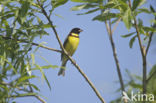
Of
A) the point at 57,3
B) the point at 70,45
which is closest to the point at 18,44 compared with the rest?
the point at 57,3

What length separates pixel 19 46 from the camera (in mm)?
2268

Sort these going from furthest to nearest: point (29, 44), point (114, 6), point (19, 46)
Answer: point (19, 46), point (29, 44), point (114, 6)

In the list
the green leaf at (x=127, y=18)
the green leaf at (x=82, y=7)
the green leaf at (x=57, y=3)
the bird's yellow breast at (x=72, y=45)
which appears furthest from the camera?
the bird's yellow breast at (x=72, y=45)

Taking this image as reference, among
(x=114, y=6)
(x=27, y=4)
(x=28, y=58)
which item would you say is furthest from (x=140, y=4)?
(x=28, y=58)

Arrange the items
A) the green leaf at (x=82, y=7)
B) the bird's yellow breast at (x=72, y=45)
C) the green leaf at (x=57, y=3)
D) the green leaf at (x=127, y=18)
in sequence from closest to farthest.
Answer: the green leaf at (x=127, y=18), the green leaf at (x=82, y=7), the green leaf at (x=57, y=3), the bird's yellow breast at (x=72, y=45)

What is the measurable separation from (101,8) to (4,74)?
827mm

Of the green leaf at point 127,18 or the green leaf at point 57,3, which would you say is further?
the green leaf at point 57,3

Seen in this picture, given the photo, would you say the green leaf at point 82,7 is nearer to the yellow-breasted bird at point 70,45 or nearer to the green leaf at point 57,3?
the green leaf at point 57,3

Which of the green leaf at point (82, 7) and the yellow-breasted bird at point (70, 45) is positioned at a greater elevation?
the green leaf at point (82, 7)

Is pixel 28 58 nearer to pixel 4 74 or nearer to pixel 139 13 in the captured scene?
pixel 4 74

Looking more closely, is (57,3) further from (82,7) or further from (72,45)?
(72,45)

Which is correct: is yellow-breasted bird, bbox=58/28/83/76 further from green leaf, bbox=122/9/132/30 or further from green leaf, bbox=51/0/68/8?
green leaf, bbox=122/9/132/30

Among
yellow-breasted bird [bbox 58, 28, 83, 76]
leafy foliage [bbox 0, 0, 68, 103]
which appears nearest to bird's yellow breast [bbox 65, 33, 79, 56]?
yellow-breasted bird [bbox 58, 28, 83, 76]

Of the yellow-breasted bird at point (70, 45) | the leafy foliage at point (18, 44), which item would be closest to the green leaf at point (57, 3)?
the leafy foliage at point (18, 44)
